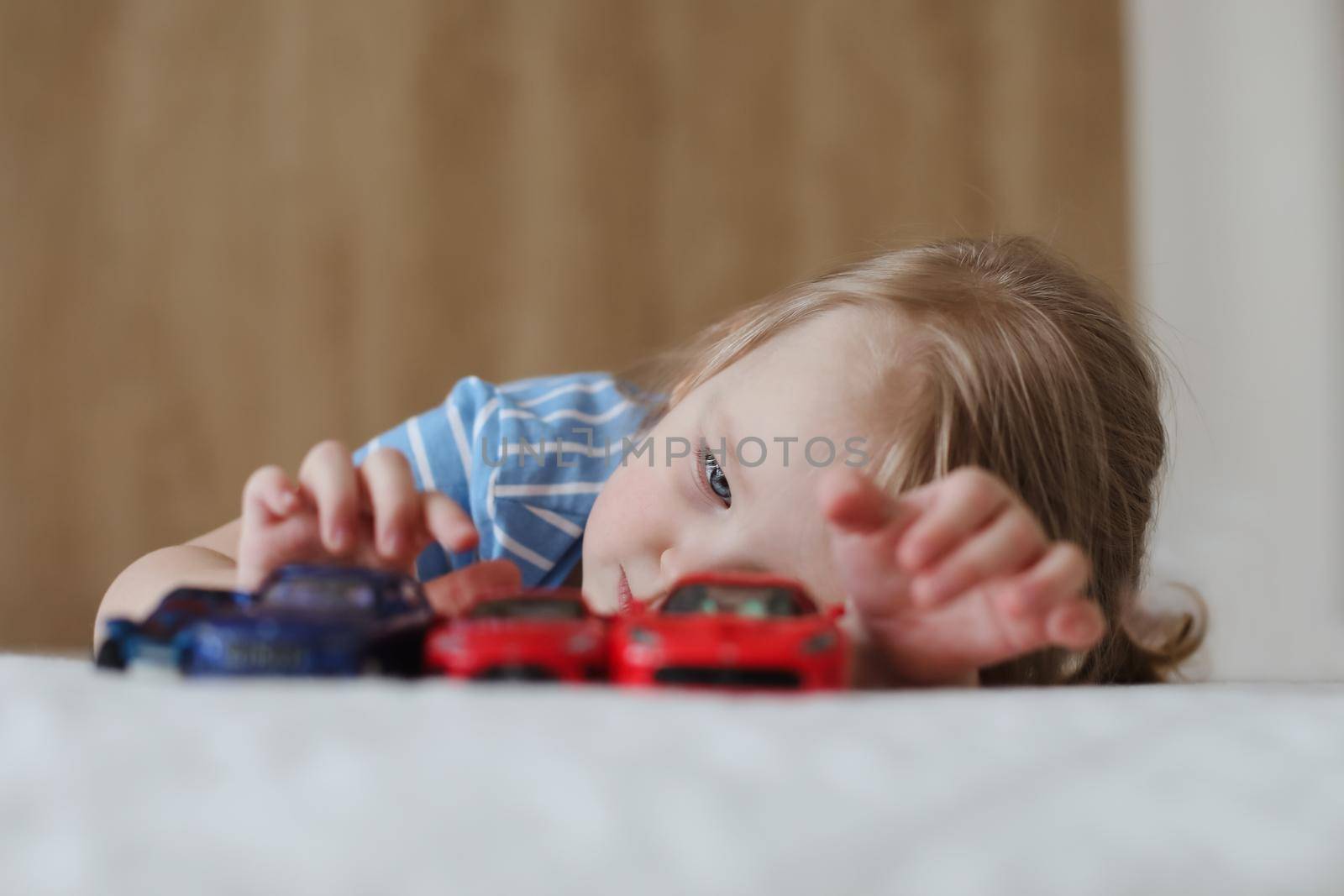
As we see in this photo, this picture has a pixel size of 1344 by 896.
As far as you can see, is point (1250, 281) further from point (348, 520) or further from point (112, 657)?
point (112, 657)

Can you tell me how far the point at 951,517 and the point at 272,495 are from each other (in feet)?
1.00

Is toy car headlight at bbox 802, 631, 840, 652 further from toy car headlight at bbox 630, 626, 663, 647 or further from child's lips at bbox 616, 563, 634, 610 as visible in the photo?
child's lips at bbox 616, 563, 634, 610

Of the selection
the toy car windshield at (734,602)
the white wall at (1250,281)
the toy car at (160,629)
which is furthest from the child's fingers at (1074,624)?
the white wall at (1250,281)

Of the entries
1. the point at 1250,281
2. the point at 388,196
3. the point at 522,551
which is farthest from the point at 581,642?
the point at 1250,281

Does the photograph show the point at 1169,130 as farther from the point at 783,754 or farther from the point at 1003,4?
the point at 783,754

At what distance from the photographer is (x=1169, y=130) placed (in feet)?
6.52

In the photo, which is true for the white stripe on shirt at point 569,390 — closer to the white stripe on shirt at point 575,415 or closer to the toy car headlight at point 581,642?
the white stripe on shirt at point 575,415

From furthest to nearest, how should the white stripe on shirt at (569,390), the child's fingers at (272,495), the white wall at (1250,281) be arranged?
the white wall at (1250,281), the white stripe on shirt at (569,390), the child's fingers at (272,495)

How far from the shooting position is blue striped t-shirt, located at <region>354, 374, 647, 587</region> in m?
0.97

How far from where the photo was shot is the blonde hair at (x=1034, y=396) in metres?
0.71

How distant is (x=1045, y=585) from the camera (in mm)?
466

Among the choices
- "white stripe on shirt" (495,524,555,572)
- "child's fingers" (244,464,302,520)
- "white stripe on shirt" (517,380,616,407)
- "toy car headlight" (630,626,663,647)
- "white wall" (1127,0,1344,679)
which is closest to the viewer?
"toy car headlight" (630,626,663,647)

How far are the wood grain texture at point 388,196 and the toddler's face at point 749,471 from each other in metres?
1.13

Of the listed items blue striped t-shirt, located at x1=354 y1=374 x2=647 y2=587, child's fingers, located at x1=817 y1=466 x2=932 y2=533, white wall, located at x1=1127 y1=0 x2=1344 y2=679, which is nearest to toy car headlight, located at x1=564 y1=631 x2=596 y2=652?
child's fingers, located at x1=817 y1=466 x2=932 y2=533
